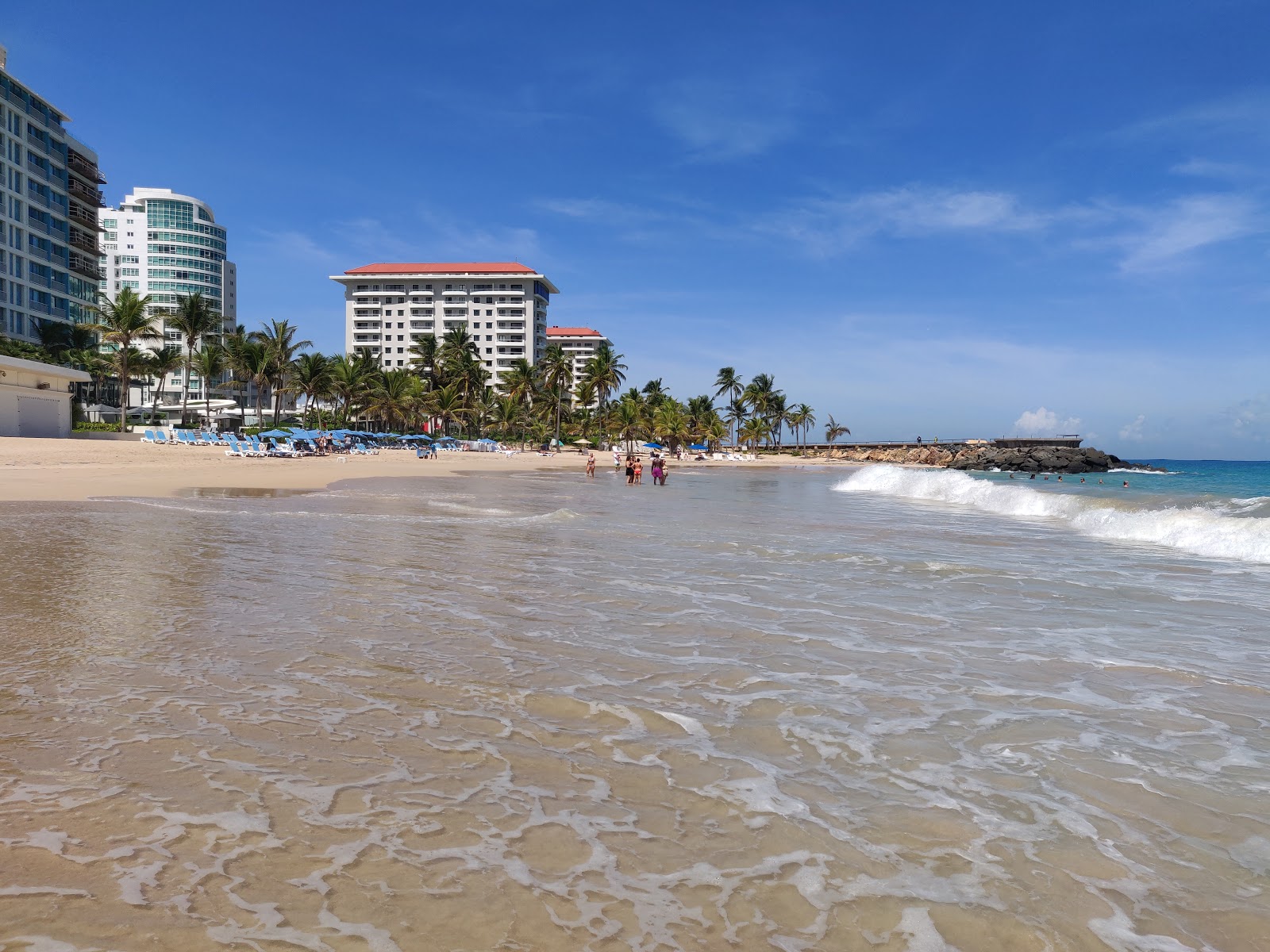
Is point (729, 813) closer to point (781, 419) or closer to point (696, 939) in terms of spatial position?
point (696, 939)

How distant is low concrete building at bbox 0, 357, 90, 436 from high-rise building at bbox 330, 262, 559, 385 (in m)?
86.0

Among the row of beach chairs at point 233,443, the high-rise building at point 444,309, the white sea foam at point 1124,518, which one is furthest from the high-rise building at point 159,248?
the white sea foam at point 1124,518

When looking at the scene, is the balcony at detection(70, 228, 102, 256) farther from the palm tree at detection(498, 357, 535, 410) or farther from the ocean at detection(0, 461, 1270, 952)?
the ocean at detection(0, 461, 1270, 952)

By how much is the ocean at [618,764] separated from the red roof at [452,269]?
4928 inches

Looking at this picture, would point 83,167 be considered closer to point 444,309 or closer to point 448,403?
point 448,403

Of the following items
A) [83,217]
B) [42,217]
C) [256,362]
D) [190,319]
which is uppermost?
[83,217]

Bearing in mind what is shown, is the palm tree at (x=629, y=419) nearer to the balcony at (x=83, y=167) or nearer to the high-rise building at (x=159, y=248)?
the balcony at (x=83, y=167)

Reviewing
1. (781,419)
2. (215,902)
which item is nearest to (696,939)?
(215,902)

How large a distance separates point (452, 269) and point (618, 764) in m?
136

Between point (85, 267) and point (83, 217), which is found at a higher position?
point (83, 217)

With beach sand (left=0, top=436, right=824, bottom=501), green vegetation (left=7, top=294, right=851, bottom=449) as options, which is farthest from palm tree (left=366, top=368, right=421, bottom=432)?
beach sand (left=0, top=436, right=824, bottom=501)

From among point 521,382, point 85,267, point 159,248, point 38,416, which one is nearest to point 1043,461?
point 521,382

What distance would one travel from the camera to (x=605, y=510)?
73.9 ft

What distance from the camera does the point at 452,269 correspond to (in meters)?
131
